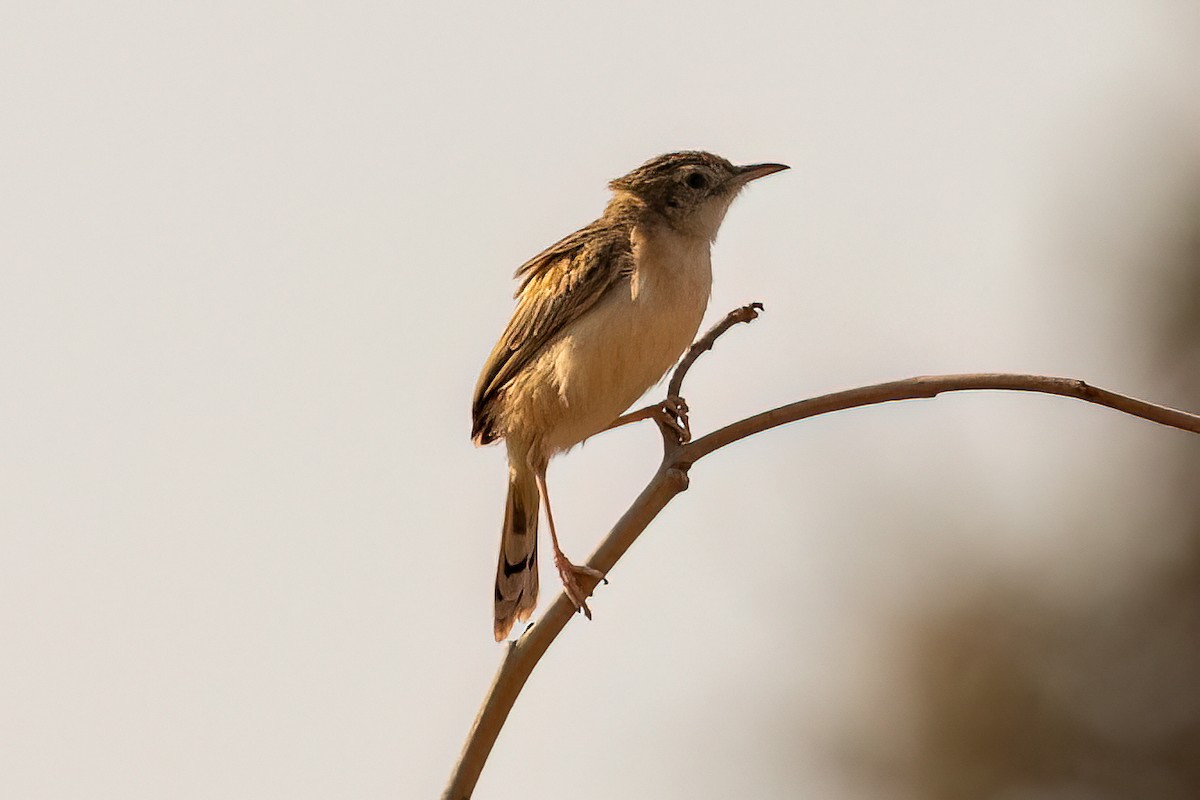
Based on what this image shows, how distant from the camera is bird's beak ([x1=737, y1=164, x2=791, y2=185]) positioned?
5691 mm

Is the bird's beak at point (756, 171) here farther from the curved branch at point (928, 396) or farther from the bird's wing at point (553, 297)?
the curved branch at point (928, 396)

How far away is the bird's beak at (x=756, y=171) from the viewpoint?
Result: 5691mm

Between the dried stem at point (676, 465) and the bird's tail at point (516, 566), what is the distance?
2.38 meters

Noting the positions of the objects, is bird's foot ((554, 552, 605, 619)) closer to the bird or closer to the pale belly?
the bird

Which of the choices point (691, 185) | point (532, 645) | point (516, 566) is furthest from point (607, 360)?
point (532, 645)

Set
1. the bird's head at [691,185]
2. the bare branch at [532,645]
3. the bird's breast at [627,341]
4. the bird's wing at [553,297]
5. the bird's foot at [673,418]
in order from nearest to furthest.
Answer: the bare branch at [532,645] → the bird's foot at [673,418] → the bird's breast at [627,341] → the bird's wing at [553,297] → the bird's head at [691,185]

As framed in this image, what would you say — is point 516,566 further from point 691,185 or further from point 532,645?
point 532,645

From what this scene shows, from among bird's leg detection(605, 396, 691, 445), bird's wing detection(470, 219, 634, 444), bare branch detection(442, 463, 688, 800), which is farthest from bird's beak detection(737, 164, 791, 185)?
bare branch detection(442, 463, 688, 800)

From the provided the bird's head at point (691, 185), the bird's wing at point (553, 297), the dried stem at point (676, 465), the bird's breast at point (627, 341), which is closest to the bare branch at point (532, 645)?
the dried stem at point (676, 465)

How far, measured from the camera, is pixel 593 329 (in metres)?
4.80

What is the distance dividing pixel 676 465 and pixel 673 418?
0.56 meters

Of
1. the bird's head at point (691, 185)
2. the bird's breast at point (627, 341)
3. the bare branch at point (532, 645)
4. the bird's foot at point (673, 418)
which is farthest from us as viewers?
the bird's head at point (691, 185)

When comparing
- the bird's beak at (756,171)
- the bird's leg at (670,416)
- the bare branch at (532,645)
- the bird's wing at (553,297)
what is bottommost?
the bare branch at (532,645)

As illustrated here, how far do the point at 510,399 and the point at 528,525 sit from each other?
2.74ft
